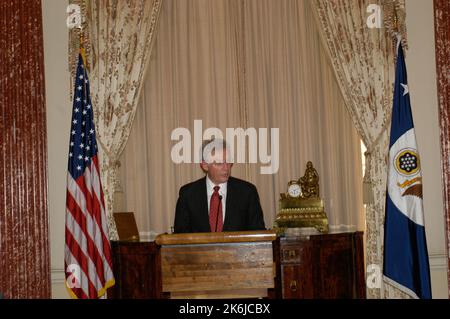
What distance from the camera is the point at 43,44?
809cm

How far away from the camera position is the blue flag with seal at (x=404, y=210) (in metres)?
7.23

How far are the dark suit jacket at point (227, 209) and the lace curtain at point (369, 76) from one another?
199cm

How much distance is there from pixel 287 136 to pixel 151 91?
173 cm

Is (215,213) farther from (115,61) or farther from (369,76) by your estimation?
(369,76)

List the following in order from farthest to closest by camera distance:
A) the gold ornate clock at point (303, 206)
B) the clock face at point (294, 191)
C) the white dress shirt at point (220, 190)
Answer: the clock face at point (294, 191) → the gold ornate clock at point (303, 206) → the white dress shirt at point (220, 190)

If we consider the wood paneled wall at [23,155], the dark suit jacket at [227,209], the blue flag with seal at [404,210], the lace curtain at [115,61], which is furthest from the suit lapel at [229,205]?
the wood paneled wall at [23,155]

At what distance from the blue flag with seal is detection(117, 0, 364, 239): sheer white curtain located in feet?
3.34

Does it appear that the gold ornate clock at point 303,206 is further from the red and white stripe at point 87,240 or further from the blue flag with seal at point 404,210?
the red and white stripe at point 87,240

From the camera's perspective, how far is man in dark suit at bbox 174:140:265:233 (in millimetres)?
6309

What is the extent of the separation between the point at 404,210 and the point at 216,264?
Result: 9.80ft

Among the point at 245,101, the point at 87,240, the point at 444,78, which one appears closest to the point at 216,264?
the point at 87,240
